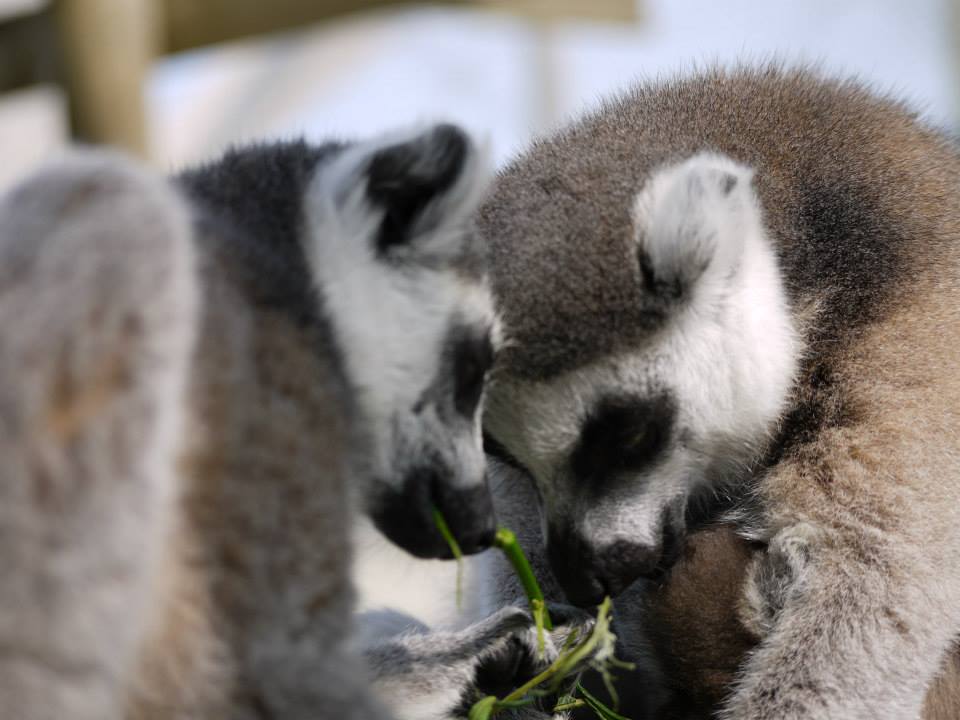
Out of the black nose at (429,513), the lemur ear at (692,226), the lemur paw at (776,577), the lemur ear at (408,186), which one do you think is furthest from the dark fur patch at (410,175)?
the lemur paw at (776,577)

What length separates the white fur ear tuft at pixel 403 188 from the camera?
2797 millimetres

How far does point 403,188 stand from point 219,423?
32.6 inches

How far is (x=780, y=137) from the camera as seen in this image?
3686 mm

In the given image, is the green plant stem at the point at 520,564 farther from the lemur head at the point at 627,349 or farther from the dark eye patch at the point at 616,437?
the dark eye patch at the point at 616,437

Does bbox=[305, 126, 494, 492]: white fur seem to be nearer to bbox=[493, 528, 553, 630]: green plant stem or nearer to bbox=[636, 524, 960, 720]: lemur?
bbox=[493, 528, 553, 630]: green plant stem

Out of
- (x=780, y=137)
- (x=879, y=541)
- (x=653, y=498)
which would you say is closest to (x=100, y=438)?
(x=653, y=498)

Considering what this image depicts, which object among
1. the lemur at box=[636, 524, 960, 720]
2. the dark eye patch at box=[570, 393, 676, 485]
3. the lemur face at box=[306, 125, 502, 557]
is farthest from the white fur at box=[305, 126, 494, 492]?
the lemur at box=[636, 524, 960, 720]

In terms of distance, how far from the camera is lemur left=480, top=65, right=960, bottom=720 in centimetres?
311

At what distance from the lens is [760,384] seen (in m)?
3.41

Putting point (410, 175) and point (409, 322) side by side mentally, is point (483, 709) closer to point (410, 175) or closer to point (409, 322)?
point (409, 322)

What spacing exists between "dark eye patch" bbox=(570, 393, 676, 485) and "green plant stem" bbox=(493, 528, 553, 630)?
278 millimetres

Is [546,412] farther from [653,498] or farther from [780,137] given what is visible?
[780,137]

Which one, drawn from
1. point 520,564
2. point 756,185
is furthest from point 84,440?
point 756,185

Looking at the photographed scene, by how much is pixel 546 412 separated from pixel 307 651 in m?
1.24
